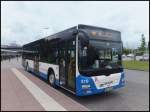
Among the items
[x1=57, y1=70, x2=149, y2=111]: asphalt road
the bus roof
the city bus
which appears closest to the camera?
[x1=57, y1=70, x2=149, y2=111]: asphalt road

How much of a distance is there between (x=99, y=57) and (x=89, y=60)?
0.47 metres

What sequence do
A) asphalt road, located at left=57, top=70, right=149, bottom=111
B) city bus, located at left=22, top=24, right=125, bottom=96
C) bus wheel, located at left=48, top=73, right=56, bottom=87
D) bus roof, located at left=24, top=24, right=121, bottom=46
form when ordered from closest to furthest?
1. asphalt road, located at left=57, top=70, right=149, bottom=111
2. city bus, located at left=22, top=24, right=125, bottom=96
3. bus roof, located at left=24, top=24, right=121, bottom=46
4. bus wheel, located at left=48, top=73, right=56, bottom=87

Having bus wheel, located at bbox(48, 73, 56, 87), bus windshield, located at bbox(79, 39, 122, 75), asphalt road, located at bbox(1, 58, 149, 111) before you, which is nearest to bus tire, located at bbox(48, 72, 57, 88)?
bus wheel, located at bbox(48, 73, 56, 87)

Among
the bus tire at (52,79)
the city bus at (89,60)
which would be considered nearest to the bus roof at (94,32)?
the city bus at (89,60)

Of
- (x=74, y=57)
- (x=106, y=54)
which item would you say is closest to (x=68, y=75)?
(x=74, y=57)

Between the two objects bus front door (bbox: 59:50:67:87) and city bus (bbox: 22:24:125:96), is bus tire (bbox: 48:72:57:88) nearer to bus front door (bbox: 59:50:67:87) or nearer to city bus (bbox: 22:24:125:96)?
city bus (bbox: 22:24:125:96)

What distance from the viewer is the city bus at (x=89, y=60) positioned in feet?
22.0

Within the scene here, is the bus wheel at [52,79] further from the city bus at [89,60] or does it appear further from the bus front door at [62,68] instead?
the bus front door at [62,68]

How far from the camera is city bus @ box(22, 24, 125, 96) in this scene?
6719 mm

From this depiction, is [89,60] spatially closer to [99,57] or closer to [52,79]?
[99,57]

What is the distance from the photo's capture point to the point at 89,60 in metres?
6.77

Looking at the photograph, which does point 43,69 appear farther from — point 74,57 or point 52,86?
point 74,57

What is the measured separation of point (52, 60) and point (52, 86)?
4.43 ft

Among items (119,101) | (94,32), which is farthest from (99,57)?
(119,101)
